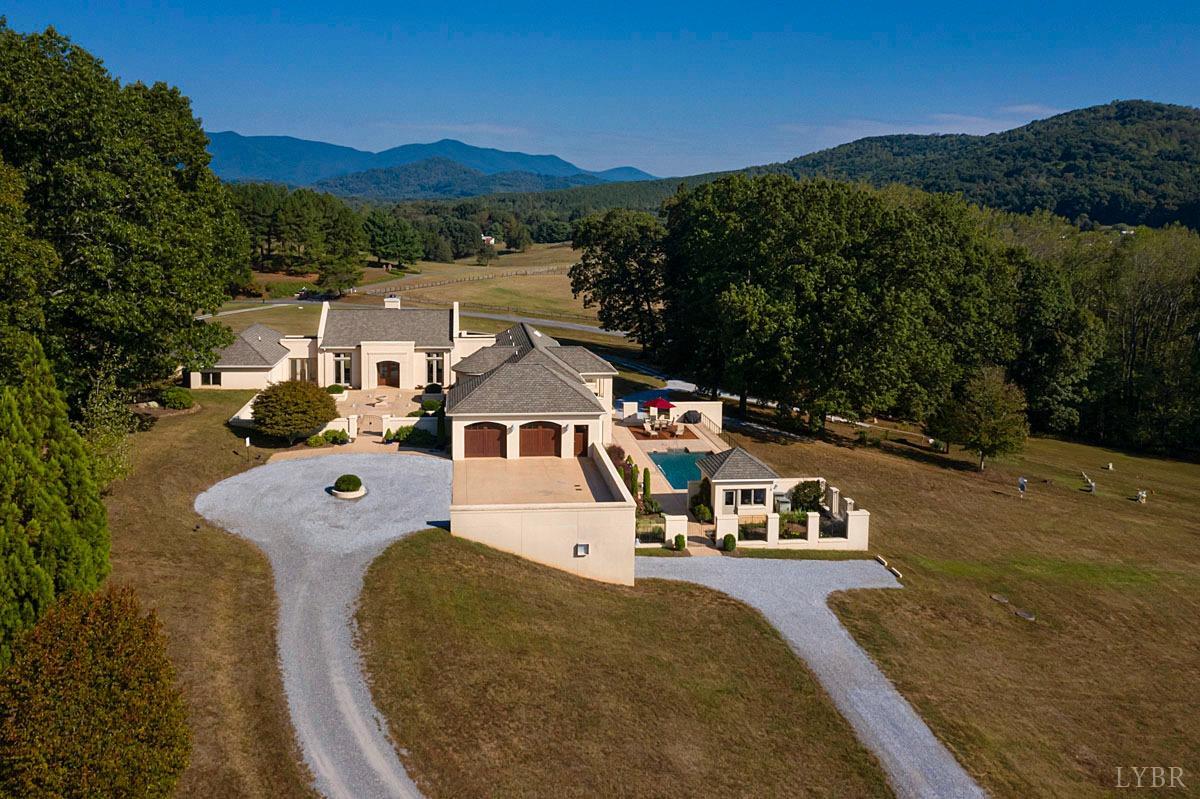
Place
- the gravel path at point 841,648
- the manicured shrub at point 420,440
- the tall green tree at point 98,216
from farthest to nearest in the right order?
the manicured shrub at point 420,440, the tall green tree at point 98,216, the gravel path at point 841,648

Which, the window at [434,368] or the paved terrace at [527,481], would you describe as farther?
the window at [434,368]

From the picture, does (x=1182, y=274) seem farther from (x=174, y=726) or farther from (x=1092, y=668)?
(x=174, y=726)

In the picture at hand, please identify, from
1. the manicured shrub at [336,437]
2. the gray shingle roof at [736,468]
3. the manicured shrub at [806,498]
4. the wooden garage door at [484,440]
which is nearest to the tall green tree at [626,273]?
the wooden garage door at [484,440]

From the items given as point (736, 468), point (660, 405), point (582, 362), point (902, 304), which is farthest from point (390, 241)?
point (736, 468)

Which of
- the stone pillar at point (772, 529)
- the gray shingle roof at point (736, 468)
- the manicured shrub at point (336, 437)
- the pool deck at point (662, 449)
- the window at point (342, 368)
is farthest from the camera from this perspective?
the window at point (342, 368)

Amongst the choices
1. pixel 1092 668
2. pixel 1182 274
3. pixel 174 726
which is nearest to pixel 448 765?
pixel 174 726

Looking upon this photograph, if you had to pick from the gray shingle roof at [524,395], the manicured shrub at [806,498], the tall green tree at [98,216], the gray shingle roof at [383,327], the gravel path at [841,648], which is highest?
the tall green tree at [98,216]

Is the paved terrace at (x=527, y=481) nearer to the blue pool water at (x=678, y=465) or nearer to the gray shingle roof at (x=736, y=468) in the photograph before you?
the gray shingle roof at (x=736, y=468)
